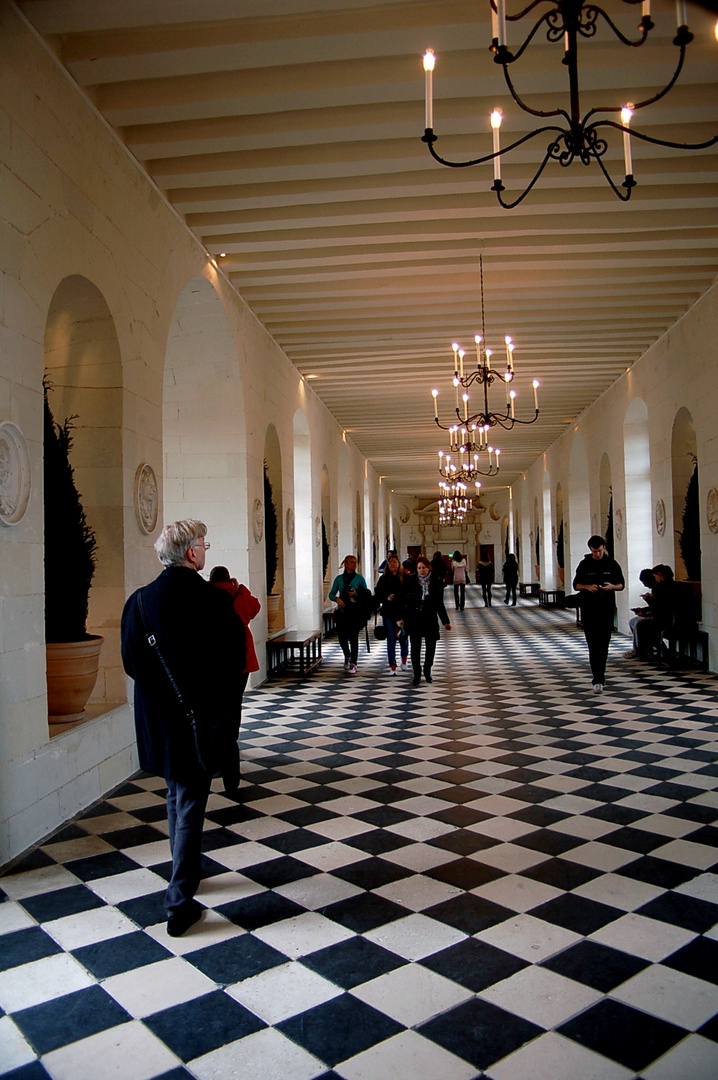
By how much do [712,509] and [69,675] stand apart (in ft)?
22.6

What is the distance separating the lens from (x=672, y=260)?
7449 millimetres

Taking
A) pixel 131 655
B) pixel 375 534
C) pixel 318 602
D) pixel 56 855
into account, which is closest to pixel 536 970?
pixel 131 655

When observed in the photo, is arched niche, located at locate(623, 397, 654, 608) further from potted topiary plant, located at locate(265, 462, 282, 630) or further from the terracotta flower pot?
the terracotta flower pot

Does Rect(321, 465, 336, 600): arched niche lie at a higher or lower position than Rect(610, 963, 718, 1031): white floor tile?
higher

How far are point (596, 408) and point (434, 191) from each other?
9599mm

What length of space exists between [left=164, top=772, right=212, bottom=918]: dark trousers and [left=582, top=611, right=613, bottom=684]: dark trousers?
206 inches

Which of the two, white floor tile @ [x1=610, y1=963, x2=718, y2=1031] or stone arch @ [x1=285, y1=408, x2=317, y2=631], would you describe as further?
stone arch @ [x1=285, y1=408, x2=317, y2=631]

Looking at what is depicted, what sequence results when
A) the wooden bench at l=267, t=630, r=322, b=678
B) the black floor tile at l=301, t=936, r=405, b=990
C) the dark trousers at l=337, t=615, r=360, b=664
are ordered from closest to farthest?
the black floor tile at l=301, t=936, r=405, b=990 → the wooden bench at l=267, t=630, r=322, b=678 → the dark trousers at l=337, t=615, r=360, b=664

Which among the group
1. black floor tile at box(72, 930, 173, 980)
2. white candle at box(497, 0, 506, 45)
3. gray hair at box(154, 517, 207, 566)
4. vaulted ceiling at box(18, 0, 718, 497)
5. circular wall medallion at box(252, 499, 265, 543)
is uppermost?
vaulted ceiling at box(18, 0, 718, 497)

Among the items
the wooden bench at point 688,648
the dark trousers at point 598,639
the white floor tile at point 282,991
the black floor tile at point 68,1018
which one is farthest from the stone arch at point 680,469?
the black floor tile at point 68,1018

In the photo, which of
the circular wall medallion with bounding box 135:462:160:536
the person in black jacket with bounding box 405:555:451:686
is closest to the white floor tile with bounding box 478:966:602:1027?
the circular wall medallion with bounding box 135:462:160:536

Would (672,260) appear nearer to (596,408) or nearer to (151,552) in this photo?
(151,552)

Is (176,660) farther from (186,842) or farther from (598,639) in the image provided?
(598,639)

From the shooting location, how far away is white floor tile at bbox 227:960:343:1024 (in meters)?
2.34
